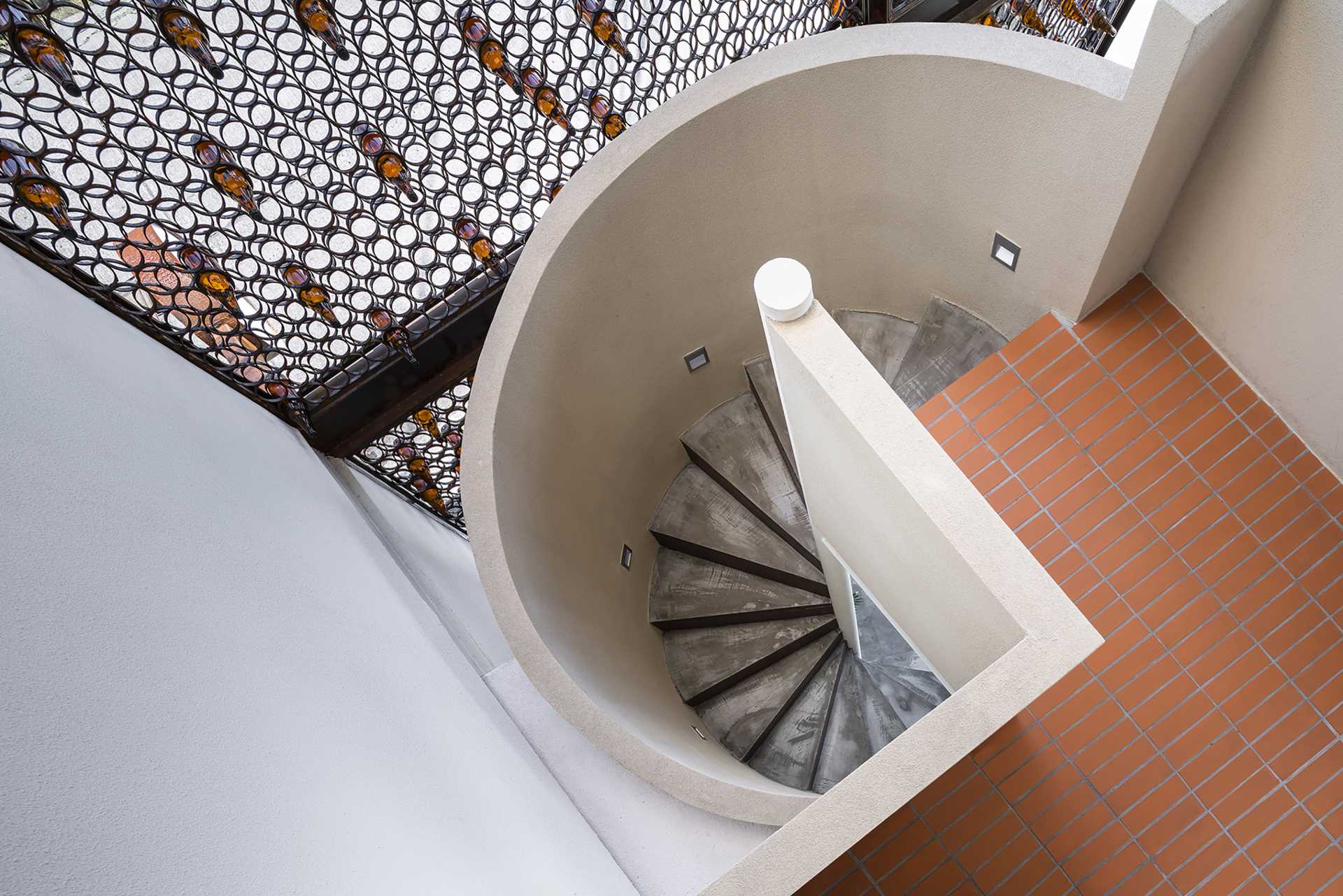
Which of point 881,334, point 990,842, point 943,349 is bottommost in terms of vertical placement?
point 990,842

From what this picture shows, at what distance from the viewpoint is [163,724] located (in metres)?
1.58

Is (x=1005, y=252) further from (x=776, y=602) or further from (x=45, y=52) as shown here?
(x=45, y=52)

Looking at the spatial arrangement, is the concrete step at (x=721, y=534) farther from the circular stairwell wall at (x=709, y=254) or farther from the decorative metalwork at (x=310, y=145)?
the decorative metalwork at (x=310, y=145)

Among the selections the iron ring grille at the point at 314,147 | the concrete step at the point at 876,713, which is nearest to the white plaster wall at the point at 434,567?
the iron ring grille at the point at 314,147

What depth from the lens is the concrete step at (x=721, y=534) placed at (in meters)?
5.23

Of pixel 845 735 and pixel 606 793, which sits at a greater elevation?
pixel 606 793

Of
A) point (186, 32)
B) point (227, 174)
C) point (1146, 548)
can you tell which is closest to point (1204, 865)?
point (1146, 548)

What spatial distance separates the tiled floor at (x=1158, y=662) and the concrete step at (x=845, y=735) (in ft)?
4.54

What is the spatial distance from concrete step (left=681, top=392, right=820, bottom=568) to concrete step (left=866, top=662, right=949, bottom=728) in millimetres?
772

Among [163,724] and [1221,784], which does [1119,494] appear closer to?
[1221,784]

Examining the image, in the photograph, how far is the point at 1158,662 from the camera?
3.43 m

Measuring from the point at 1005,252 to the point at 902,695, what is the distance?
2565 millimetres

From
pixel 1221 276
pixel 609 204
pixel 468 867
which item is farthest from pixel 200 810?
pixel 1221 276

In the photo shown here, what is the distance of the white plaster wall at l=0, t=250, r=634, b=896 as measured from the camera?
4.50 feet
